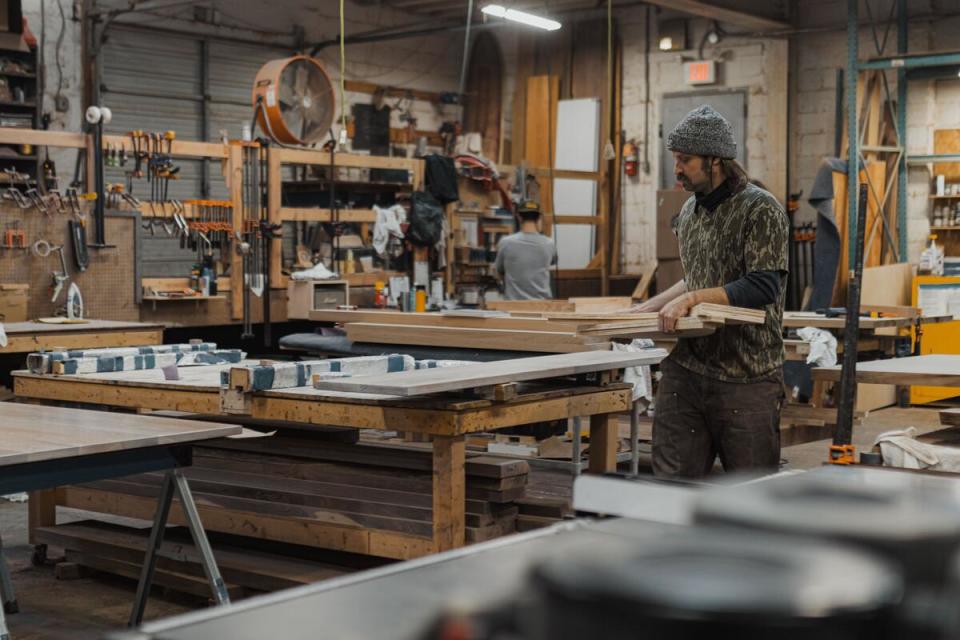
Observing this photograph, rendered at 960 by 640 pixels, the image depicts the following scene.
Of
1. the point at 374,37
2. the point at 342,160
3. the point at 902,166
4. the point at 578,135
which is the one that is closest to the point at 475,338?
the point at 342,160

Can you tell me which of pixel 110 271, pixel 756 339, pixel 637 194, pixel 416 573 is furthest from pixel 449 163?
pixel 416 573

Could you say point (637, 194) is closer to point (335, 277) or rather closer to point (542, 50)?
point (542, 50)

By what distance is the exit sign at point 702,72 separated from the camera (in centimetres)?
1327

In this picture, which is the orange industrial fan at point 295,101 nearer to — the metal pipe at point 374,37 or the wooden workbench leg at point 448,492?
the metal pipe at point 374,37

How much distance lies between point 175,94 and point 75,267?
6011mm

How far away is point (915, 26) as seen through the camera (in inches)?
475

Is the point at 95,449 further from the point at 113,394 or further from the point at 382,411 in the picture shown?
the point at 113,394

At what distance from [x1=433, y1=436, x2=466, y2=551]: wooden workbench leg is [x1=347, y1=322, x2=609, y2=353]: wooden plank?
1.80m

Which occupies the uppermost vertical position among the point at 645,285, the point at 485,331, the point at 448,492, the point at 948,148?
the point at 948,148

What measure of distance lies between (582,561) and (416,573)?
0.52m

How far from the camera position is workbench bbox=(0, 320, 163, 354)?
661 centimetres

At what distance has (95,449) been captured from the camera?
3107mm

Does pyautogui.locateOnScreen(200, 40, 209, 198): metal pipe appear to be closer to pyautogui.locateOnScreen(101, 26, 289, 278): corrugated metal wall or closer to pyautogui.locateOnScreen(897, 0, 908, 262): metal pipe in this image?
pyautogui.locateOnScreen(101, 26, 289, 278): corrugated metal wall

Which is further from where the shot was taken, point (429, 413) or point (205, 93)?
point (205, 93)
